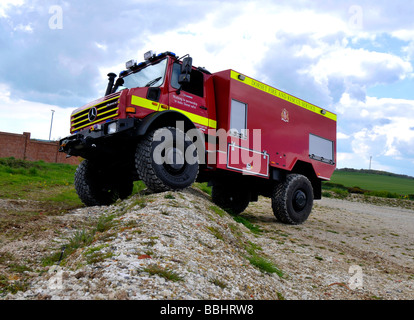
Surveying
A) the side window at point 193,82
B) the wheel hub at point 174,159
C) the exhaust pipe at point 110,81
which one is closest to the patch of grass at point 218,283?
the wheel hub at point 174,159

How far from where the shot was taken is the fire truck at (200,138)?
20.0ft

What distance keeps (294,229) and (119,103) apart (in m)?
5.28

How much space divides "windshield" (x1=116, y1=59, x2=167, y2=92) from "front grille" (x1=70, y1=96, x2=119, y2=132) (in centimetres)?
95

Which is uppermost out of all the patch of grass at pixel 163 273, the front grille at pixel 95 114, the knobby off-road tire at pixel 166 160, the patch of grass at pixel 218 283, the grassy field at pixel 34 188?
the front grille at pixel 95 114

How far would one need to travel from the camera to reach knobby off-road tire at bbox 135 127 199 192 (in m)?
5.97

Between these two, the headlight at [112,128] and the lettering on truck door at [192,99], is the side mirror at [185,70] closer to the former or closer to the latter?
the lettering on truck door at [192,99]

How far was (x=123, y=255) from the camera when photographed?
3.01 m

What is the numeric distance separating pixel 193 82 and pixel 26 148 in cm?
2351

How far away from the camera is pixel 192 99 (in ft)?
23.4

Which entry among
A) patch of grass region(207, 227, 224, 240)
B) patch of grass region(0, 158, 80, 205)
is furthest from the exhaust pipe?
patch of grass region(207, 227, 224, 240)

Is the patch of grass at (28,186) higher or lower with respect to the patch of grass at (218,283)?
higher

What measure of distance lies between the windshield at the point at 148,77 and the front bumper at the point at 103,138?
1.18 meters
